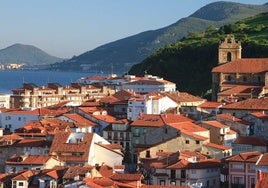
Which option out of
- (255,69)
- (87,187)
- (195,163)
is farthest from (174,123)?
(255,69)

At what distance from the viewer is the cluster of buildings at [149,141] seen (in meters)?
43.3

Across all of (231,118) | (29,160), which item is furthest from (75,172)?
(231,118)

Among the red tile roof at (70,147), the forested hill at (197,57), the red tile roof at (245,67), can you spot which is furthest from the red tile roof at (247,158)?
the forested hill at (197,57)

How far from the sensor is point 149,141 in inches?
2223

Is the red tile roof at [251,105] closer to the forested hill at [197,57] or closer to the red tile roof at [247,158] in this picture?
the red tile roof at [247,158]

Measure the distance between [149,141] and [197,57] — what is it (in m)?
60.1

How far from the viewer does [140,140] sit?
57094 mm

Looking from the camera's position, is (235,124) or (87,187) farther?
(235,124)

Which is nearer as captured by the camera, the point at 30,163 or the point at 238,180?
the point at 238,180

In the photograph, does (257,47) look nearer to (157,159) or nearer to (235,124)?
(235,124)

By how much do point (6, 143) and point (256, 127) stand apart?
18.1m

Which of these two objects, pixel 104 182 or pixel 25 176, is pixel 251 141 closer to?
pixel 104 182

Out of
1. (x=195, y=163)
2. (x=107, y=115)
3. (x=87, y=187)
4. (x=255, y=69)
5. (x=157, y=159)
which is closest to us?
(x=87, y=187)

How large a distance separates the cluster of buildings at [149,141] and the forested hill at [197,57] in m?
24.8
